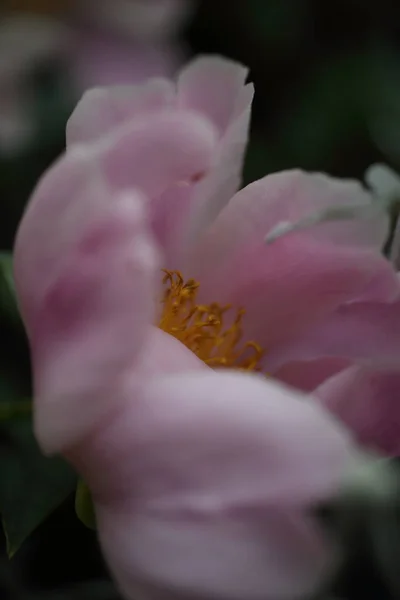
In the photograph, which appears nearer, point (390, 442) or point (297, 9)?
point (390, 442)

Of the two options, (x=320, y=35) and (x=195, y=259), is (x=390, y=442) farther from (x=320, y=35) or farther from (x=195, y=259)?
(x=320, y=35)

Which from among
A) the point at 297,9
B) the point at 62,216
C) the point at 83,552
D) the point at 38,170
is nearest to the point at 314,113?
the point at 297,9

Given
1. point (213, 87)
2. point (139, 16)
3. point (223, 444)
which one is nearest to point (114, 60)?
point (139, 16)

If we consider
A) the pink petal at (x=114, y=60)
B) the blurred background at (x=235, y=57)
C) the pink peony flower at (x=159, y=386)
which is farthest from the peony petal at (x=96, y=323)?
the pink petal at (x=114, y=60)

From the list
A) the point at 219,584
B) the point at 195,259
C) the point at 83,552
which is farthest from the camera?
the point at 83,552

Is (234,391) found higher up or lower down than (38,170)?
higher up

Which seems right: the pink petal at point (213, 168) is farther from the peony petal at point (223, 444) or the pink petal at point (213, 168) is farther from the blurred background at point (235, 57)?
the blurred background at point (235, 57)
